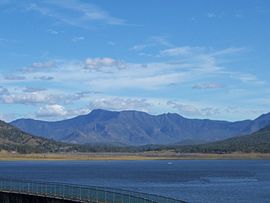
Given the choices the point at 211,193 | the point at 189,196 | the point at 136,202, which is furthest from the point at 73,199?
the point at 211,193

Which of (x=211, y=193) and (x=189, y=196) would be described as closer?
(x=189, y=196)

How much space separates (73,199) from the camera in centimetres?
6819

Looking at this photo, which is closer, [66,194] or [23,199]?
[66,194]

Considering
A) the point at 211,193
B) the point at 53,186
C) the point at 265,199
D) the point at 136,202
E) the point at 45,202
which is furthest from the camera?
the point at 211,193

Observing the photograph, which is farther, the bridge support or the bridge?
the bridge support

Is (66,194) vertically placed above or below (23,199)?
above

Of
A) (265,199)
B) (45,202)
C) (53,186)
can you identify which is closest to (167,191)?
(265,199)

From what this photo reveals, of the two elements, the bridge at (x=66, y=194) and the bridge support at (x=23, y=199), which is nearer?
the bridge at (x=66, y=194)

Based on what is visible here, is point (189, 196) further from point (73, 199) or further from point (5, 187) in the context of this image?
point (73, 199)

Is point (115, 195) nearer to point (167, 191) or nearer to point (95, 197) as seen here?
point (95, 197)

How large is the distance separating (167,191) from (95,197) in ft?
197

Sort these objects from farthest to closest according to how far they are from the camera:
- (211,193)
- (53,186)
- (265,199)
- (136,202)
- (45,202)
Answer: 1. (211,193)
2. (265,199)
3. (53,186)
4. (45,202)
5. (136,202)

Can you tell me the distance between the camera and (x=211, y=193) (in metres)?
122

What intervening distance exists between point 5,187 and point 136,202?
23.4 m
